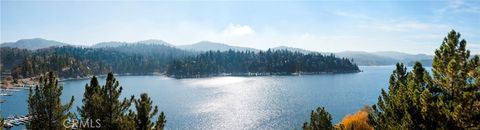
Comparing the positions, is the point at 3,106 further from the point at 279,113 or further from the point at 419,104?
the point at 419,104

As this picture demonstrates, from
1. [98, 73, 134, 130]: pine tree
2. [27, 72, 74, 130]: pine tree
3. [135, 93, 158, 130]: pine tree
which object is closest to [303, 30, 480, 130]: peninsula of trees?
[135, 93, 158, 130]: pine tree

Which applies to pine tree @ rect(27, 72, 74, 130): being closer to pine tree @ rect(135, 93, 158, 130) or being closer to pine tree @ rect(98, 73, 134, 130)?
pine tree @ rect(98, 73, 134, 130)

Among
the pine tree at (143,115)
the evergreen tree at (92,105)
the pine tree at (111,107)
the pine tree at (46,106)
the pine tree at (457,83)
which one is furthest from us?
the pine tree at (46,106)

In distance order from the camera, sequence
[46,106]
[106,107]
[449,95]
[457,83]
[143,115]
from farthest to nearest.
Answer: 1. [46,106]
2. [106,107]
3. [143,115]
4. [449,95]
5. [457,83]

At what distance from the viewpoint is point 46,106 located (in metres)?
32.5

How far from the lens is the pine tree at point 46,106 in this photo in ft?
105

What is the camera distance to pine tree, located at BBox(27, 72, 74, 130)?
105 feet

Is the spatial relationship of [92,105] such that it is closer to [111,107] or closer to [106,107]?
[106,107]

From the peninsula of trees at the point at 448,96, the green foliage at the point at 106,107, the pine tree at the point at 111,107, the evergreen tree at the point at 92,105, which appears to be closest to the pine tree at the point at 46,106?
the evergreen tree at the point at 92,105

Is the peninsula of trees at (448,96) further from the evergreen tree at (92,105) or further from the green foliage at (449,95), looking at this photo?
the evergreen tree at (92,105)

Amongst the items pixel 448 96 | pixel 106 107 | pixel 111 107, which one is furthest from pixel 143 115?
pixel 448 96

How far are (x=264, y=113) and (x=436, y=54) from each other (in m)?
101

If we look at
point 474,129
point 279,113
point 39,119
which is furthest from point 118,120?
point 279,113

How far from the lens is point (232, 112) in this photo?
126 meters
